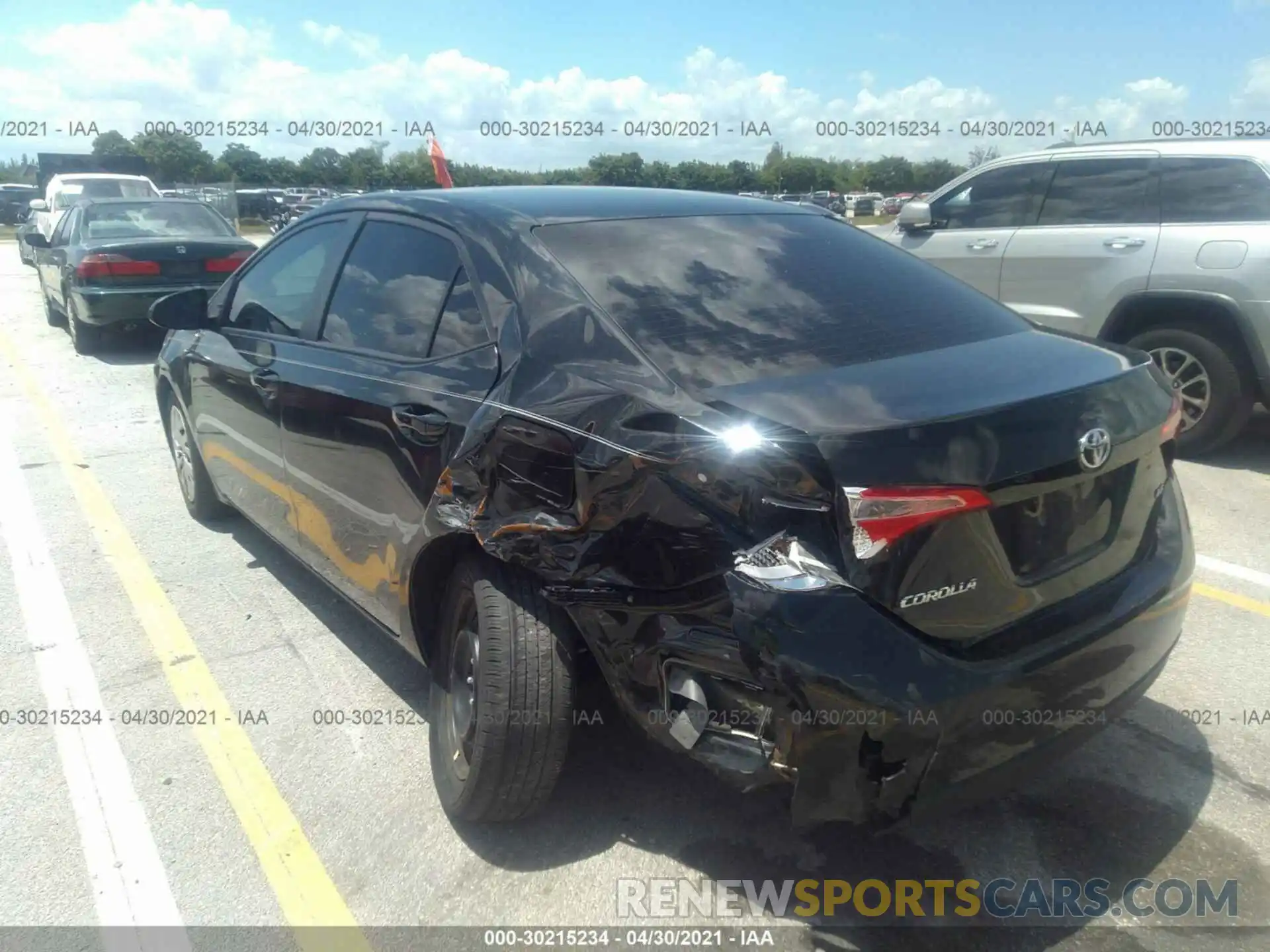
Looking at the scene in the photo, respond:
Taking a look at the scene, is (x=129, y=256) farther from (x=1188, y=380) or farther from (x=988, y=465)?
(x=988, y=465)

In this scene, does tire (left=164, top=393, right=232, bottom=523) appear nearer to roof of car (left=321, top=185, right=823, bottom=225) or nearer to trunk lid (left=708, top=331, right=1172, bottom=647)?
roof of car (left=321, top=185, right=823, bottom=225)

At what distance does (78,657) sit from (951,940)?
11.3 feet

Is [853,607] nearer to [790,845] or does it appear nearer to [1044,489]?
[1044,489]

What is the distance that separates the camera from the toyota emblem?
7.67 ft

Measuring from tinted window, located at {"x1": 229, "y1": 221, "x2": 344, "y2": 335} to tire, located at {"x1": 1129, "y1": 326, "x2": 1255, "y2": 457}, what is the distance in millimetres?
4907

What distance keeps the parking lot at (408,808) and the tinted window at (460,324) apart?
1180 mm

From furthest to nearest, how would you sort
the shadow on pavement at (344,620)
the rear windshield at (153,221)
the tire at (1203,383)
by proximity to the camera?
the rear windshield at (153,221), the tire at (1203,383), the shadow on pavement at (344,620)

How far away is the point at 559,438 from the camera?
2482mm

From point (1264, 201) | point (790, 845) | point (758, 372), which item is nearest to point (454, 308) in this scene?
point (758, 372)

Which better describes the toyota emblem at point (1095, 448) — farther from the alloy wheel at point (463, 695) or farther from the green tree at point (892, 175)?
the green tree at point (892, 175)

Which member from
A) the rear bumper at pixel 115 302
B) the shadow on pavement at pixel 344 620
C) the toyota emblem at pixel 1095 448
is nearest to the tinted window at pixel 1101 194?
the toyota emblem at pixel 1095 448

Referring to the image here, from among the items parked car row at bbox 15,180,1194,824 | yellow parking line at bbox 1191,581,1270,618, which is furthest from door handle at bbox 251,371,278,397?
yellow parking line at bbox 1191,581,1270,618

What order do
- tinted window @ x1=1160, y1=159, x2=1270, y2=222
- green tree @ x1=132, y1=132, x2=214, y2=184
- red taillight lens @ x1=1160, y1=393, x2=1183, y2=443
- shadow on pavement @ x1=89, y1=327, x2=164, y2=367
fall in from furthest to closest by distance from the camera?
green tree @ x1=132, y1=132, x2=214, y2=184 → shadow on pavement @ x1=89, y1=327, x2=164, y2=367 → tinted window @ x1=1160, y1=159, x2=1270, y2=222 → red taillight lens @ x1=1160, y1=393, x2=1183, y2=443

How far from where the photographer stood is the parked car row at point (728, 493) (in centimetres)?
211
